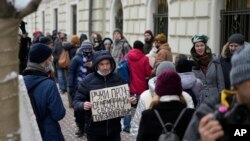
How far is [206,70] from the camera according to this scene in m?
7.39

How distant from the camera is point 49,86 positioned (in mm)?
5051

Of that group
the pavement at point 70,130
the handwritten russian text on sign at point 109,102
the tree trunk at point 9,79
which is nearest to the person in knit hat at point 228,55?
the handwritten russian text on sign at point 109,102

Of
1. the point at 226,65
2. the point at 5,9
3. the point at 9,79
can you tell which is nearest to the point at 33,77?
the point at 9,79

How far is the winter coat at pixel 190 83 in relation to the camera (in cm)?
614

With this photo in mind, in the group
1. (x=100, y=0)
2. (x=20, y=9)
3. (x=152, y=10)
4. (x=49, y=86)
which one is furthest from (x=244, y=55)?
(x=100, y=0)

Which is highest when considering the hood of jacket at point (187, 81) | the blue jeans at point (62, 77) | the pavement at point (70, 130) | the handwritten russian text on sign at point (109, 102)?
the hood of jacket at point (187, 81)

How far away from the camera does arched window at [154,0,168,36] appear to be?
15130 mm

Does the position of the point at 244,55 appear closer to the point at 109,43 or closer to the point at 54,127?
the point at 54,127

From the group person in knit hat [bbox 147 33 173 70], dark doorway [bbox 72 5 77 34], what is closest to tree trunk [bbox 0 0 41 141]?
person in knit hat [bbox 147 33 173 70]

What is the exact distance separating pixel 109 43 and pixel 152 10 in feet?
10.8

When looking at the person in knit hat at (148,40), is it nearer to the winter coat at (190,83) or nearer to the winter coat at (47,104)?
the winter coat at (190,83)

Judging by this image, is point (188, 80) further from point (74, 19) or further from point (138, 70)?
point (74, 19)

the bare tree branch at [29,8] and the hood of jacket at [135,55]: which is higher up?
the bare tree branch at [29,8]

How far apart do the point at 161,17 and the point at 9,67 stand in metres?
12.5
